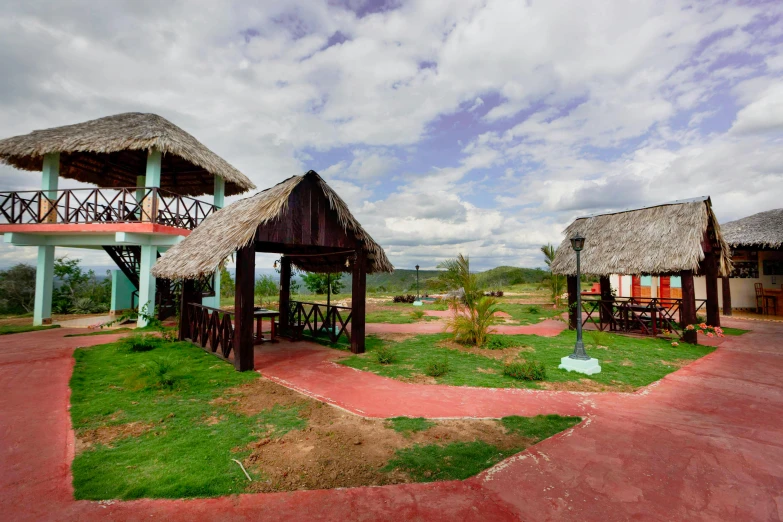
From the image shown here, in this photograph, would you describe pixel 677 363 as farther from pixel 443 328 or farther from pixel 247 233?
pixel 247 233

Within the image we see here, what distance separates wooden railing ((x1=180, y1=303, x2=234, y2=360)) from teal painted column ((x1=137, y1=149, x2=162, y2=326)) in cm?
295

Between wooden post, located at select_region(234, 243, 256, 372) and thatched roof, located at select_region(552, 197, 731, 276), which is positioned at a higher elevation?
thatched roof, located at select_region(552, 197, 731, 276)

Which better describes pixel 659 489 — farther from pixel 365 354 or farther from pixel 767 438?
pixel 365 354

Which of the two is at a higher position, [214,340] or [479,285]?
[479,285]

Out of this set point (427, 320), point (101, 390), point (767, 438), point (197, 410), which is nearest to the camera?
point (767, 438)

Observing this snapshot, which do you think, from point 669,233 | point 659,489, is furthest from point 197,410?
point 669,233

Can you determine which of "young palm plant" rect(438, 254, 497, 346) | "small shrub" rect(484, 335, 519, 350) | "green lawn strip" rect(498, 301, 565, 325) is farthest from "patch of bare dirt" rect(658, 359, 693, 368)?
"green lawn strip" rect(498, 301, 565, 325)

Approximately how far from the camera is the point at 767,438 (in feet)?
14.0

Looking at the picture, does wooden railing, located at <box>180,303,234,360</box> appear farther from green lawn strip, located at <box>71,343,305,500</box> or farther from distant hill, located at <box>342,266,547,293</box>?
distant hill, located at <box>342,266,547,293</box>

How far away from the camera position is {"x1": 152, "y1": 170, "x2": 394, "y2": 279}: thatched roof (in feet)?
21.7

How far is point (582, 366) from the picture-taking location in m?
6.96

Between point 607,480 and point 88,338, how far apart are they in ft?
42.4

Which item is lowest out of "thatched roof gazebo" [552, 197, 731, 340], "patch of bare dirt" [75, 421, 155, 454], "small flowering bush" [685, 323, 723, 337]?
"patch of bare dirt" [75, 421, 155, 454]

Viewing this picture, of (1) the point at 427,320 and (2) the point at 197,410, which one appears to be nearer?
(2) the point at 197,410
